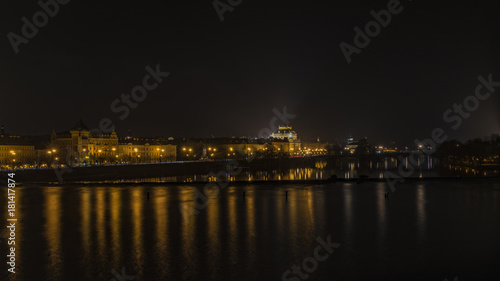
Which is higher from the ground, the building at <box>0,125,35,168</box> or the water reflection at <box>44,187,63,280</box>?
the building at <box>0,125,35,168</box>

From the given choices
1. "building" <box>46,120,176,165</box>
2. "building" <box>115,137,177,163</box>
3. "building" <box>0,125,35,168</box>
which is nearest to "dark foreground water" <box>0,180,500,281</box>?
"building" <box>46,120,176,165</box>

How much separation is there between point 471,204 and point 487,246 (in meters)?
12.4

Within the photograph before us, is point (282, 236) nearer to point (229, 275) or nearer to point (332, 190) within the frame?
point (229, 275)

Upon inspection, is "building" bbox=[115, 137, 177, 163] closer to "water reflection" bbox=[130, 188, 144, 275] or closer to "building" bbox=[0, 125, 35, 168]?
"building" bbox=[0, 125, 35, 168]

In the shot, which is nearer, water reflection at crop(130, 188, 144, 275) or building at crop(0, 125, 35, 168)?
water reflection at crop(130, 188, 144, 275)

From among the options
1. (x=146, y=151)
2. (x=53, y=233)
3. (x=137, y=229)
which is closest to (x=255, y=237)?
(x=137, y=229)

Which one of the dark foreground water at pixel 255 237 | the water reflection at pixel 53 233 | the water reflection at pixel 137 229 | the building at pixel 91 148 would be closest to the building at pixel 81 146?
the building at pixel 91 148

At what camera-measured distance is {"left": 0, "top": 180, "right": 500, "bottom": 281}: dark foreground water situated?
1407cm

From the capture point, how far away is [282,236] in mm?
18875

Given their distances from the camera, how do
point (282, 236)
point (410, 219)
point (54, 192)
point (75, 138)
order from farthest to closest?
point (75, 138), point (54, 192), point (410, 219), point (282, 236)

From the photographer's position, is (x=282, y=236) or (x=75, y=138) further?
(x=75, y=138)

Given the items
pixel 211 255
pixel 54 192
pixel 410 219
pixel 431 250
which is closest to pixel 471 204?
pixel 410 219

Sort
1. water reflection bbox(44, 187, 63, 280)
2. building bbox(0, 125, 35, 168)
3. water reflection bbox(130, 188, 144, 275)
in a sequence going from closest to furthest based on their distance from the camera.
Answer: water reflection bbox(44, 187, 63, 280) < water reflection bbox(130, 188, 144, 275) < building bbox(0, 125, 35, 168)

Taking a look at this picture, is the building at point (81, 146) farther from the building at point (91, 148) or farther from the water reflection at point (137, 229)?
the water reflection at point (137, 229)
